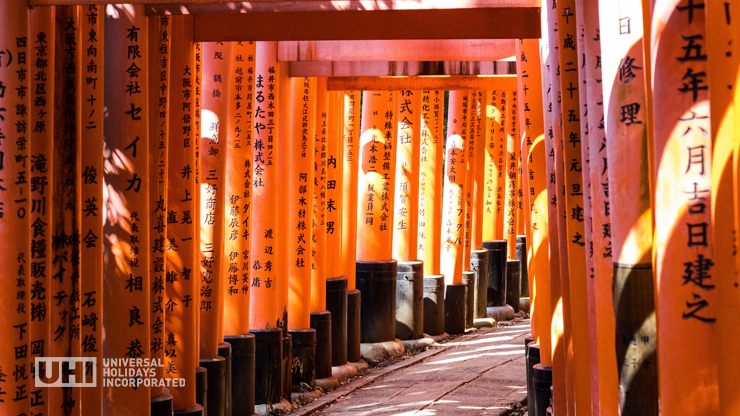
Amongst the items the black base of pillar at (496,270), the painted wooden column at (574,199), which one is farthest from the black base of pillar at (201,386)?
the black base of pillar at (496,270)

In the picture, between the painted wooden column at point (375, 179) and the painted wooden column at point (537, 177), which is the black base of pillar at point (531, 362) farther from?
the painted wooden column at point (375, 179)

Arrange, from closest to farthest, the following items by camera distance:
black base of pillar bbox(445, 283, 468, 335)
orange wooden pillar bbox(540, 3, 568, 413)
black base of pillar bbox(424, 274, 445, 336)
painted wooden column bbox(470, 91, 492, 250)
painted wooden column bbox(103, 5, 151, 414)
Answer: orange wooden pillar bbox(540, 3, 568, 413) → painted wooden column bbox(103, 5, 151, 414) → black base of pillar bbox(424, 274, 445, 336) → black base of pillar bbox(445, 283, 468, 335) → painted wooden column bbox(470, 91, 492, 250)

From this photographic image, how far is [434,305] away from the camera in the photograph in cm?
1376

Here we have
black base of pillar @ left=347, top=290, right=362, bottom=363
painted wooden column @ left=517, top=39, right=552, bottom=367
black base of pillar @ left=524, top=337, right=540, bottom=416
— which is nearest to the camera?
painted wooden column @ left=517, top=39, right=552, bottom=367

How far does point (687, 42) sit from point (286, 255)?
261 inches

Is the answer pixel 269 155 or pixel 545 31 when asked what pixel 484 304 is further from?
pixel 545 31

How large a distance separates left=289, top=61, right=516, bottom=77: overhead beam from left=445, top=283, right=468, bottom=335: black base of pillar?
5.72 m

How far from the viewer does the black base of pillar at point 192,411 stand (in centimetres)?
656

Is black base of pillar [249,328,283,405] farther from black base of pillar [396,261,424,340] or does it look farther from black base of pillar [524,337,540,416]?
black base of pillar [396,261,424,340]

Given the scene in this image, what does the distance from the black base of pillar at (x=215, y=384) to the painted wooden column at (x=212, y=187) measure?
7 cm

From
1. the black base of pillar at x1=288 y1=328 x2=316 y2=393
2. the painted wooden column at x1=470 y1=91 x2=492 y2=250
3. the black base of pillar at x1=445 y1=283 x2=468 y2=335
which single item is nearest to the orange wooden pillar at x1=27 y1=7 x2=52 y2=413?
the black base of pillar at x1=288 y1=328 x2=316 y2=393

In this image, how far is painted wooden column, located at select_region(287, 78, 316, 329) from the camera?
9.66 metres

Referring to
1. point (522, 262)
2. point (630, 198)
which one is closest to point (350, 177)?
point (522, 262)

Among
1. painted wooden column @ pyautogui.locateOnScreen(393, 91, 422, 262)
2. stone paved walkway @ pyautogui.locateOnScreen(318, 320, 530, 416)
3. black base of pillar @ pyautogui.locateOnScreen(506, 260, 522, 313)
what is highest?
painted wooden column @ pyautogui.locateOnScreen(393, 91, 422, 262)
